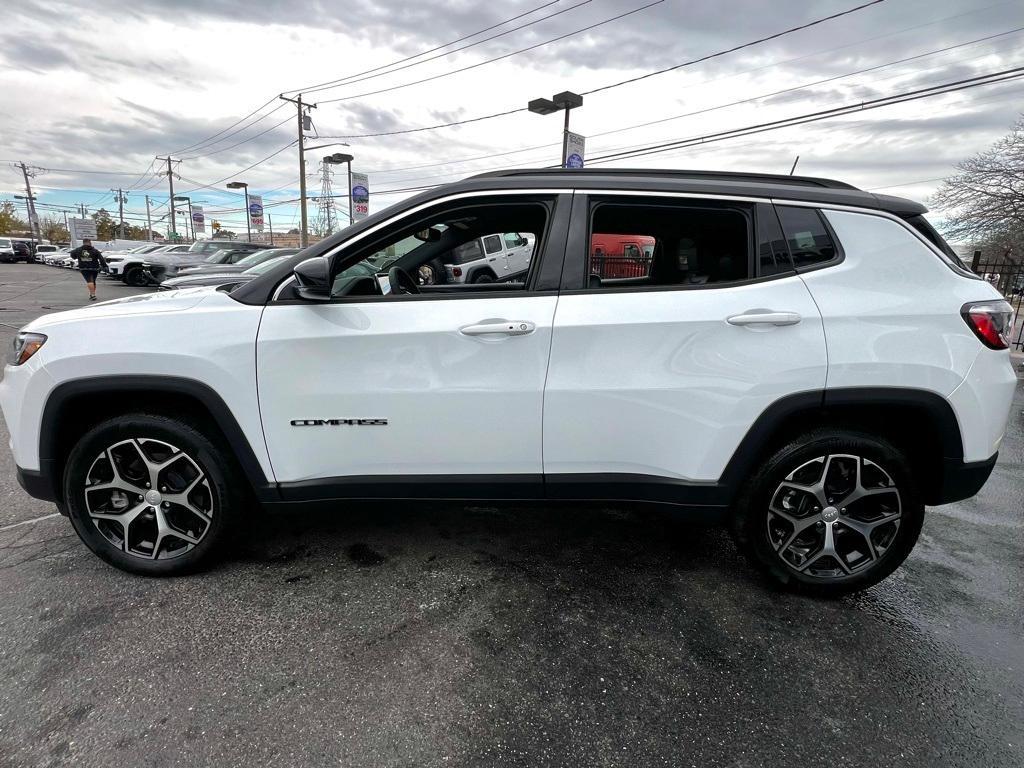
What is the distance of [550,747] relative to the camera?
1833 mm

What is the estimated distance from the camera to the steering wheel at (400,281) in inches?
116

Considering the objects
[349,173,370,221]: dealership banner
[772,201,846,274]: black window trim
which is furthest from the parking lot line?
[349,173,370,221]: dealership banner

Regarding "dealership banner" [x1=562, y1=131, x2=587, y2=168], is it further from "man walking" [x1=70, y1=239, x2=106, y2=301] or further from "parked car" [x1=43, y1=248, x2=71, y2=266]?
"parked car" [x1=43, y1=248, x2=71, y2=266]

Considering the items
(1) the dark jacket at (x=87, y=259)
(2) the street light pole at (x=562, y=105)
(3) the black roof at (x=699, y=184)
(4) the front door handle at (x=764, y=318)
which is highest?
(2) the street light pole at (x=562, y=105)

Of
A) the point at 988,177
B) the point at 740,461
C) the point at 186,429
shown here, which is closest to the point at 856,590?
the point at 740,461

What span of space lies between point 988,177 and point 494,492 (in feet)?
94.0

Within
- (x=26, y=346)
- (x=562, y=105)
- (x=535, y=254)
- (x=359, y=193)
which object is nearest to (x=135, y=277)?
(x=359, y=193)

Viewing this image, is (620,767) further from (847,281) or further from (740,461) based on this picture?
(847,281)

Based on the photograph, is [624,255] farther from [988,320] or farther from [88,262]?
[88,262]

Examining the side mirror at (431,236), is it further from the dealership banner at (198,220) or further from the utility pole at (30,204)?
the utility pole at (30,204)

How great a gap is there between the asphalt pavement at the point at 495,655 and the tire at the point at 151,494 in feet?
0.48

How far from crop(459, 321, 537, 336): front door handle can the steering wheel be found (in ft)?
2.60

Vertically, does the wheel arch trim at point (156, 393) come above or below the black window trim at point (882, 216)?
below

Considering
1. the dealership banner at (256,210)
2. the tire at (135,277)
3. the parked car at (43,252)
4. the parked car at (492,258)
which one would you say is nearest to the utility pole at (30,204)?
the parked car at (43,252)
